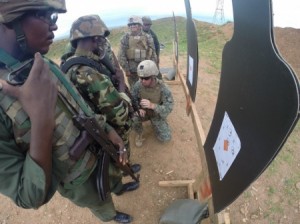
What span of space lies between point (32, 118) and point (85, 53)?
1040mm

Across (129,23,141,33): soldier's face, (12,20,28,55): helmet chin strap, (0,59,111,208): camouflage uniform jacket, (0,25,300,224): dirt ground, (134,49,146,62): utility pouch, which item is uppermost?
(12,20,28,55): helmet chin strap

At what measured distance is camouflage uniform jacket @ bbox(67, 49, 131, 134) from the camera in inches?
75.5

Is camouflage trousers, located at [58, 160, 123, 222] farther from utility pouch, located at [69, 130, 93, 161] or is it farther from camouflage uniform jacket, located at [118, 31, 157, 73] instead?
camouflage uniform jacket, located at [118, 31, 157, 73]

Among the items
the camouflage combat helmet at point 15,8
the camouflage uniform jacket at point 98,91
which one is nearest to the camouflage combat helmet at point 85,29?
the camouflage uniform jacket at point 98,91

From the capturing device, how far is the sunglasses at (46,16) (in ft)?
3.98

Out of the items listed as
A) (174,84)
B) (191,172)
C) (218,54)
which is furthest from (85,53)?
(218,54)

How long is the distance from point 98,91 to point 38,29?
2.62ft

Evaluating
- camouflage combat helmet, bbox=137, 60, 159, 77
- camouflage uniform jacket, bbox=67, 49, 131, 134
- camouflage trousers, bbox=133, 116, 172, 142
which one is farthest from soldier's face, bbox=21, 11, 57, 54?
camouflage trousers, bbox=133, 116, 172, 142

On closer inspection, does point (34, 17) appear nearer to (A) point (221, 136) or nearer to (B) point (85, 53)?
(B) point (85, 53)

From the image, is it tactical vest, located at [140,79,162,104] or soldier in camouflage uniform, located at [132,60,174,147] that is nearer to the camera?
soldier in camouflage uniform, located at [132,60,174,147]

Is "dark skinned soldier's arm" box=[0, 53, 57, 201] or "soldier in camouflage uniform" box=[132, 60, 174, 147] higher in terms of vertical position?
"dark skinned soldier's arm" box=[0, 53, 57, 201]

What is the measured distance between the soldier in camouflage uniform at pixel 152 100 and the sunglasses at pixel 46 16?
5.55ft

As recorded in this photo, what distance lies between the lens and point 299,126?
4125mm

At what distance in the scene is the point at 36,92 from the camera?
1.12 m
